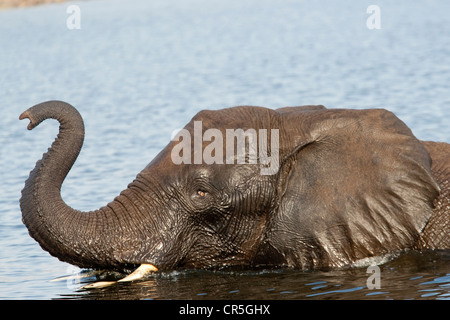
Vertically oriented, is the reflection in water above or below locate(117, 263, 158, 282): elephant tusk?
below

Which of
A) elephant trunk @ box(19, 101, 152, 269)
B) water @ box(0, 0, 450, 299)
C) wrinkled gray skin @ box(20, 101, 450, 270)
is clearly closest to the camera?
elephant trunk @ box(19, 101, 152, 269)

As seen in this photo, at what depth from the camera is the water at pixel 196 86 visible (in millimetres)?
9492

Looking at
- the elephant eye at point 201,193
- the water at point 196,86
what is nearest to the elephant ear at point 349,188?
the water at point 196,86

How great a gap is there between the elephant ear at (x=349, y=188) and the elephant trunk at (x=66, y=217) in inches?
58.7

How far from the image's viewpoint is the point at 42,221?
8.81 m

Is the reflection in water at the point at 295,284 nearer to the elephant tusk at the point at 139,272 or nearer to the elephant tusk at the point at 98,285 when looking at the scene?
the elephant tusk at the point at 98,285

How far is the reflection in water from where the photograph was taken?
902 cm

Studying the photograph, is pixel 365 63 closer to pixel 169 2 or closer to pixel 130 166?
pixel 130 166

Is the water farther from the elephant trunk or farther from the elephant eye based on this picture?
the elephant eye

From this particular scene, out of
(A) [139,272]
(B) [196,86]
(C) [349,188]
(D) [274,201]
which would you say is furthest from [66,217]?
(B) [196,86]

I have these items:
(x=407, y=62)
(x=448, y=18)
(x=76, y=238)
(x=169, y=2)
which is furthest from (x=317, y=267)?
(x=169, y=2)

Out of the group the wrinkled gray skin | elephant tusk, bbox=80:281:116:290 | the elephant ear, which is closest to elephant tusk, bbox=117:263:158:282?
the wrinkled gray skin

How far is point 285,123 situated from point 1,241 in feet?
15.6

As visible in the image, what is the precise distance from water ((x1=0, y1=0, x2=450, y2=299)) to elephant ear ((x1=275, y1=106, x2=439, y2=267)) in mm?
452
